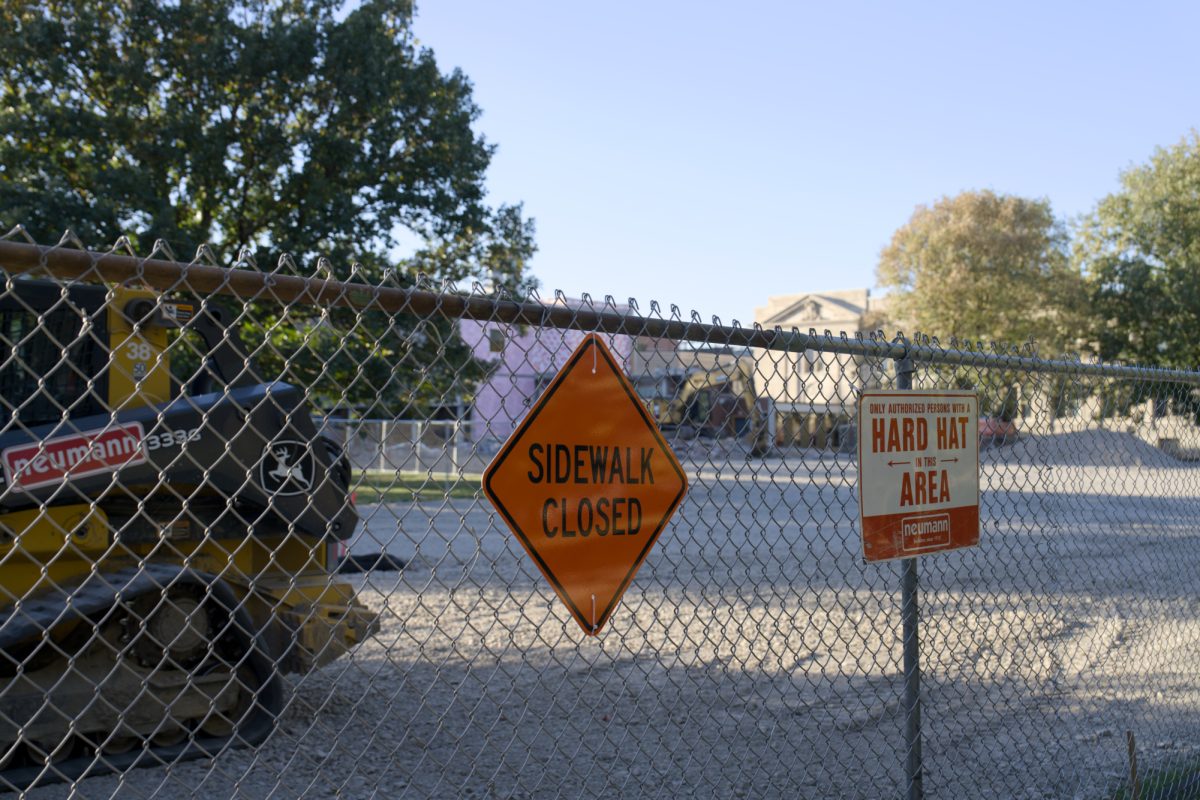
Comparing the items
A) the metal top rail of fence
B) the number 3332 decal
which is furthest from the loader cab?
the metal top rail of fence

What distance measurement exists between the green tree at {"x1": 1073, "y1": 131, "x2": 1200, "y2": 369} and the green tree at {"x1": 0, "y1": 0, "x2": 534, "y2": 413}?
29.2m

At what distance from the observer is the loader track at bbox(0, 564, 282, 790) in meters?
4.76

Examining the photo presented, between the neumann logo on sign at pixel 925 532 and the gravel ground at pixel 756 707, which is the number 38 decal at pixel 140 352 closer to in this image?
the gravel ground at pixel 756 707

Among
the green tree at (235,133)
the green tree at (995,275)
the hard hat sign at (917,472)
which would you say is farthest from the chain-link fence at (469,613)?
the green tree at (995,275)

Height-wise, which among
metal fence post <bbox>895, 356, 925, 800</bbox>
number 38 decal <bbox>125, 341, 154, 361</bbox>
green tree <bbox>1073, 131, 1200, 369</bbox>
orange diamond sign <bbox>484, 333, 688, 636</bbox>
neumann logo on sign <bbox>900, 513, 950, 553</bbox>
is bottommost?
green tree <bbox>1073, 131, 1200, 369</bbox>

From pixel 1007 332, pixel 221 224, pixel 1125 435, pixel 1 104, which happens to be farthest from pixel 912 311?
pixel 1125 435

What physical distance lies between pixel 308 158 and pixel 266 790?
49.1 ft

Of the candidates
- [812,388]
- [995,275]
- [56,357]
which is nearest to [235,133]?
[56,357]

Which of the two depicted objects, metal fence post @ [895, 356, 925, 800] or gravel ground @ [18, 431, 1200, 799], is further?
gravel ground @ [18, 431, 1200, 799]

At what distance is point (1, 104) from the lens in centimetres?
1683

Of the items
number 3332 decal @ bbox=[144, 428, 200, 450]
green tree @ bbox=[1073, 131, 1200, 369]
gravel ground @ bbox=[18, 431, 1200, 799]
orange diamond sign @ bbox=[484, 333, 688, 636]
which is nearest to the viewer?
orange diamond sign @ bbox=[484, 333, 688, 636]

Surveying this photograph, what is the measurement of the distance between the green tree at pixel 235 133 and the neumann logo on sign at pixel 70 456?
35.2 feet

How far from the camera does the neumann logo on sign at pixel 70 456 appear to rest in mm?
4523

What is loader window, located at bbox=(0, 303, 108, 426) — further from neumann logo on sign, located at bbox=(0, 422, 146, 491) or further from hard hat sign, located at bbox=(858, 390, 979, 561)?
hard hat sign, located at bbox=(858, 390, 979, 561)
